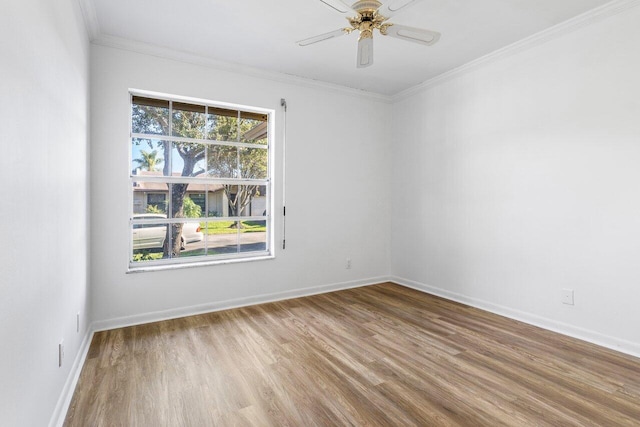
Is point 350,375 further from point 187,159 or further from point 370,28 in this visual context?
point 187,159

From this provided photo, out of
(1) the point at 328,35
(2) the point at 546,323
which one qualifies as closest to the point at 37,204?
(1) the point at 328,35

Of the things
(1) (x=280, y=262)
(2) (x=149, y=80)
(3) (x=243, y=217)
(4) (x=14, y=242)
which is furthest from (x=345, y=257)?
(4) (x=14, y=242)

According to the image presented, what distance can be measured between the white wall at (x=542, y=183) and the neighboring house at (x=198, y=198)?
7.05ft

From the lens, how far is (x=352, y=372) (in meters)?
2.25

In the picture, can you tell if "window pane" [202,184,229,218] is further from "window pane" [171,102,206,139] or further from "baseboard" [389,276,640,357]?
"baseboard" [389,276,640,357]

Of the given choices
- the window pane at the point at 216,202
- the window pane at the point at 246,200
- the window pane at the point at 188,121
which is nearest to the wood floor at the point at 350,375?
the window pane at the point at 216,202

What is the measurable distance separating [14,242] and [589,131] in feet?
12.3

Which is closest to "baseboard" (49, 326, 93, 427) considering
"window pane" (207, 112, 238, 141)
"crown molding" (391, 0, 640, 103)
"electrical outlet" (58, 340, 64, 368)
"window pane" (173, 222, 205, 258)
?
"electrical outlet" (58, 340, 64, 368)

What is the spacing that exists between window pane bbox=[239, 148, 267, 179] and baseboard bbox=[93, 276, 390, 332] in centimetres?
141

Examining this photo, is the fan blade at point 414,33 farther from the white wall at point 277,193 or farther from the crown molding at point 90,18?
the crown molding at point 90,18

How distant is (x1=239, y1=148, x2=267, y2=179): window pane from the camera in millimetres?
3824

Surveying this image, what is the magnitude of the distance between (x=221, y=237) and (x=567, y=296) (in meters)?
3.40

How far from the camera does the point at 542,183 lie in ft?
9.95

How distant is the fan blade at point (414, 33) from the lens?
85.7 inches
